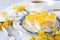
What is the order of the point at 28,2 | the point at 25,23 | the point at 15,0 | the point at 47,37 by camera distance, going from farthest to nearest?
the point at 15,0, the point at 28,2, the point at 25,23, the point at 47,37

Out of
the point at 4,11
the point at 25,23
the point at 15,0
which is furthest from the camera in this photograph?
the point at 15,0

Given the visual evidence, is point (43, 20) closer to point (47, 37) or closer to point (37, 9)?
point (47, 37)

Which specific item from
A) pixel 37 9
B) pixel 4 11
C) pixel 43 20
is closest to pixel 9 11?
pixel 4 11

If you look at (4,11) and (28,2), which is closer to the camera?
(4,11)

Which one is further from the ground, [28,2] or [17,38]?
[28,2]

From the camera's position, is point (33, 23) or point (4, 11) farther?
point (4, 11)

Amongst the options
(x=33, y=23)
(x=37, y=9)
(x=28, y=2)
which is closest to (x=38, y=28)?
(x=33, y=23)

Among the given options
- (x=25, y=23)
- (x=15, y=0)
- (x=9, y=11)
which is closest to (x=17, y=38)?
(x=25, y=23)

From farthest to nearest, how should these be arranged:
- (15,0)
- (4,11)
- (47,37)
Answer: (15,0), (4,11), (47,37)

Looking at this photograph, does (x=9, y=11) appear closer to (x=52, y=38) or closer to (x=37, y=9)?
(x=37, y=9)

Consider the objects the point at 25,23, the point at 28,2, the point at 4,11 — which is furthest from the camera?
the point at 28,2
